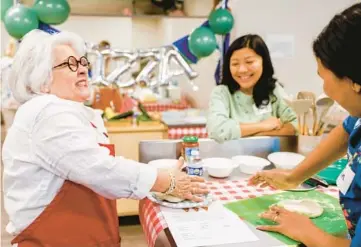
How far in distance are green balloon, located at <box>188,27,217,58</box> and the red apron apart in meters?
1.99

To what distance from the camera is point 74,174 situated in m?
1.23

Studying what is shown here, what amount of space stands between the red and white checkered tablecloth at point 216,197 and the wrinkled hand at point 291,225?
224 mm

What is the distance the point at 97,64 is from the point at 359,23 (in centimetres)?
260

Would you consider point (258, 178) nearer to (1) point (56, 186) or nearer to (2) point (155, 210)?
(2) point (155, 210)

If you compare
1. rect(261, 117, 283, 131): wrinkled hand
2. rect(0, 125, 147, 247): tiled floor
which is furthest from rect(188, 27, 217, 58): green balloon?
rect(0, 125, 147, 247): tiled floor

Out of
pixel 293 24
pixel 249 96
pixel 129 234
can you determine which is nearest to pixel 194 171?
pixel 249 96

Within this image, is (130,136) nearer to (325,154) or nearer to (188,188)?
(188,188)

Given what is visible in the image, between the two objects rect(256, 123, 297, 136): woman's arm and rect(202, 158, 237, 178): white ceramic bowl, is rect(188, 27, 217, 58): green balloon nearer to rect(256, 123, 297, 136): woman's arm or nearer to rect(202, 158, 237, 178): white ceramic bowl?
rect(256, 123, 297, 136): woman's arm

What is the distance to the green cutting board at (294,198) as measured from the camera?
3.87ft

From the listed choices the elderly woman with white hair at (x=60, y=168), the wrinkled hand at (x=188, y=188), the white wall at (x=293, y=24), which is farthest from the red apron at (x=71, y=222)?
the white wall at (x=293, y=24)

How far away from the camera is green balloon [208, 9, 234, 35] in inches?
125

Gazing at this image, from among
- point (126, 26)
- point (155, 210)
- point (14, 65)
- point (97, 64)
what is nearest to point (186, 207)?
point (155, 210)

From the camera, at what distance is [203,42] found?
3.15m

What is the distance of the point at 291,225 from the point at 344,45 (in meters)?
0.51
